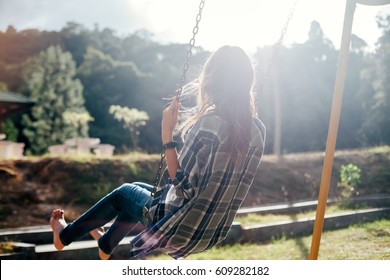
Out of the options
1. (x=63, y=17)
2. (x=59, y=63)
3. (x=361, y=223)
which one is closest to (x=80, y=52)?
(x=63, y=17)

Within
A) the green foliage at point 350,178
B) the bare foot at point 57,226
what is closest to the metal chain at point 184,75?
the bare foot at point 57,226

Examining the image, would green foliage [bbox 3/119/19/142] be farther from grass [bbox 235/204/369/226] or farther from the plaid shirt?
the plaid shirt

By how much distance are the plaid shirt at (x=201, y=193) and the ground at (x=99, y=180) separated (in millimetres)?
3246

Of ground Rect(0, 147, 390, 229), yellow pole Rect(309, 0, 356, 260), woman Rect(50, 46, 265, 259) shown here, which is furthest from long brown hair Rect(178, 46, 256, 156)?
ground Rect(0, 147, 390, 229)

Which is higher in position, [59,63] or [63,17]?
[63,17]

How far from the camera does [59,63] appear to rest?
11242 millimetres

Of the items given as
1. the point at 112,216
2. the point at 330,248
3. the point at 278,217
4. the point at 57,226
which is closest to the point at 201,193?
the point at 112,216

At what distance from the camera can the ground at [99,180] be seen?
4821 mm

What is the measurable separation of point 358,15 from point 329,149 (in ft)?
10.6

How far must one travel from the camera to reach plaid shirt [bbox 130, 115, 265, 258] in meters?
1.47

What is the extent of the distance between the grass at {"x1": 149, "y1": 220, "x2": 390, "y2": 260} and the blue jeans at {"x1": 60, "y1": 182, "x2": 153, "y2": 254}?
4.99 ft

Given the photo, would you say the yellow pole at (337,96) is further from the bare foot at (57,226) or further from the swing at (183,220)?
the bare foot at (57,226)
